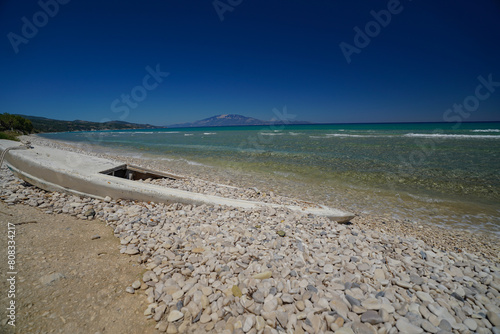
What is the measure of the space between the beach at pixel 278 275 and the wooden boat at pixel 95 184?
0.40 meters

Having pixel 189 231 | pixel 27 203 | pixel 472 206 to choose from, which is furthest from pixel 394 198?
pixel 27 203

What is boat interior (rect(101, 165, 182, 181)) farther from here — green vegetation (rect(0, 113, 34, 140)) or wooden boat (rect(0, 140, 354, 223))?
green vegetation (rect(0, 113, 34, 140))

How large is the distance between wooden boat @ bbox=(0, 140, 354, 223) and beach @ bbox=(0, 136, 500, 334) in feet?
1.32

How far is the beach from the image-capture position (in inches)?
82.8

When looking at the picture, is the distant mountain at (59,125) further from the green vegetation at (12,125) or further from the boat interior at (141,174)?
the boat interior at (141,174)

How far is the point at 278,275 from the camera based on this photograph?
260 cm

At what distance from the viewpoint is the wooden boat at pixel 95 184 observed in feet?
15.8

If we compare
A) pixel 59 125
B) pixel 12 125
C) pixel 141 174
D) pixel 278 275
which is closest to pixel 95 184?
pixel 141 174

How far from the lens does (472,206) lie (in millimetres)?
6328

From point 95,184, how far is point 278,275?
500cm

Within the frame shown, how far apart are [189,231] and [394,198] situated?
6.94 meters

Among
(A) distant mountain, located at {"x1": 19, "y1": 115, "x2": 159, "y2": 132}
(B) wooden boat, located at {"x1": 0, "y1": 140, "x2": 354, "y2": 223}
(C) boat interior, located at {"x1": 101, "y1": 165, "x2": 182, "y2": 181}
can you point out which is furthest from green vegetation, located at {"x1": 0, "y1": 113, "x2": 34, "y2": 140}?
(C) boat interior, located at {"x1": 101, "y1": 165, "x2": 182, "y2": 181}

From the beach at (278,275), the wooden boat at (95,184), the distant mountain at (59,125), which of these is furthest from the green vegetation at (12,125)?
the beach at (278,275)

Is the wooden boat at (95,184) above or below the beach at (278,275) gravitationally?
above
